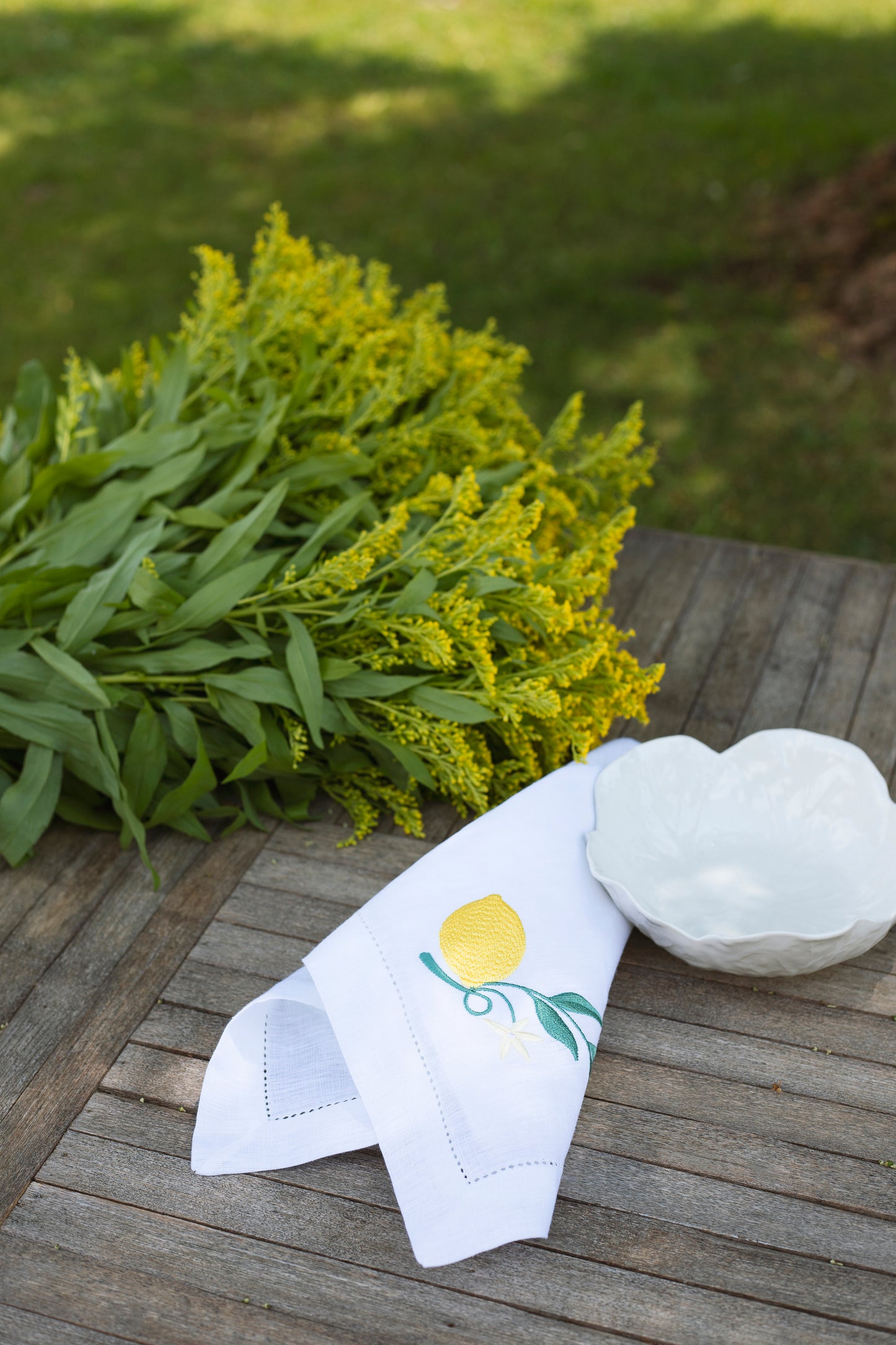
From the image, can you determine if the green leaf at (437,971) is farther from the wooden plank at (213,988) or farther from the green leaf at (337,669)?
the green leaf at (337,669)

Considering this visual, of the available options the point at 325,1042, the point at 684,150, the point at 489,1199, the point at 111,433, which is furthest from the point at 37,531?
the point at 684,150

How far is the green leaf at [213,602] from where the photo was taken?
5.32 feet

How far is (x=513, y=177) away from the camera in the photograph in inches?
189

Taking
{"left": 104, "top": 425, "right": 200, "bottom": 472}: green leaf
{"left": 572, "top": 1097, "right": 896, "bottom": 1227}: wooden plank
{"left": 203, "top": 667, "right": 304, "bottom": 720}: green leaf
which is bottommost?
{"left": 572, "top": 1097, "right": 896, "bottom": 1227}: wooden plank

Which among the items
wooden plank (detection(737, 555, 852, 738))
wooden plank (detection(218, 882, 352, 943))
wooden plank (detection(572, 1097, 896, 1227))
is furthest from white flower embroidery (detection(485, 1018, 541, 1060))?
wooden plank (detection(737, 555, 852, 738))

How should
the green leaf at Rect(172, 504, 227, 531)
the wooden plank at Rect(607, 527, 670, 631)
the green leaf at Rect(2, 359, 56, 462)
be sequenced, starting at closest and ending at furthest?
the green leaf at Rect(172, 504, 227, 531) < the green leaf at Rect(2, 359, 56, 462) < the wooden plank at Rect(607, 527, 670, 631)

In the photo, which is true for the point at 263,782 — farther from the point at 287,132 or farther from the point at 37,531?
the point at 287,132

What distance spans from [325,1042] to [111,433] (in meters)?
1.17

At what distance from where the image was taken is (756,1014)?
1358 millimetres

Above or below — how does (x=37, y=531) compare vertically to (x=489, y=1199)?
above

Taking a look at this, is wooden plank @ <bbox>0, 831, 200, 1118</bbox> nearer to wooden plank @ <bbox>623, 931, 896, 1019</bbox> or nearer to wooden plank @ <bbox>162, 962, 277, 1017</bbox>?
wooden plank @ <bbox>162, 962, 277, 1017</bbox>

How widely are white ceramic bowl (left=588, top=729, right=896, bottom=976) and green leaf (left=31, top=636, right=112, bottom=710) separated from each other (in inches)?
26.6

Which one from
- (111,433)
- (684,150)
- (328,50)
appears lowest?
(684,150)

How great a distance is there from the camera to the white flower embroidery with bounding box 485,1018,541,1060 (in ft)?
3.97
